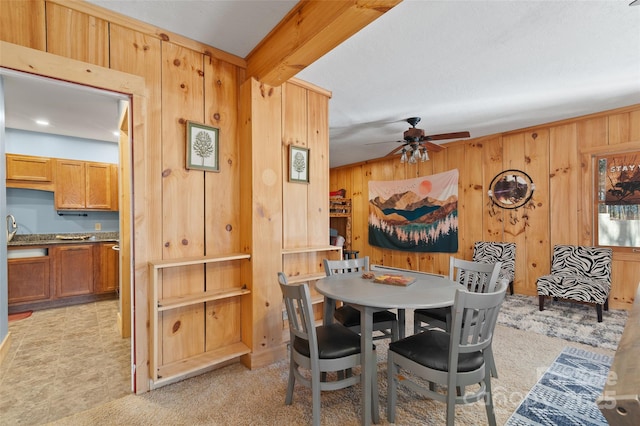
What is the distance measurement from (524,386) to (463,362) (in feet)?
3.21

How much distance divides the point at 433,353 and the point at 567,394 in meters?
1.20

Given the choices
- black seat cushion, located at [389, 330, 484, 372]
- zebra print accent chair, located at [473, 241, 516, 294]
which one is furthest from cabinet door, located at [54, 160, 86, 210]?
zebra print accent chair, located at [473, 241, 516, 294]

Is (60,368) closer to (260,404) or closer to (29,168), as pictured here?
(260,404)

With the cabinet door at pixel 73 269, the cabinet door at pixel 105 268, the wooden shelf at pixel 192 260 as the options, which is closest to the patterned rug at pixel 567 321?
the wooden shelf at pixel 192 260

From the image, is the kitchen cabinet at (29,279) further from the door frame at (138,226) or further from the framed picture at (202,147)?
the framed picture at (202,147)

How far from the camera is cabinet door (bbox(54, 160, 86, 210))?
4238 millimetres

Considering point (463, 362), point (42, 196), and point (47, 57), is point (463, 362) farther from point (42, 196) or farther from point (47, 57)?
point (42, 196)

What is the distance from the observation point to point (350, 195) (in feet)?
24.3

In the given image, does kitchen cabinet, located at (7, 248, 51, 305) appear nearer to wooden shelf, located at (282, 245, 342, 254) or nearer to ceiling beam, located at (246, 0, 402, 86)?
wooden shelf, located at (282, 245, 342, 254)

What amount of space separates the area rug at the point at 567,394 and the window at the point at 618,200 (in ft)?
6.57

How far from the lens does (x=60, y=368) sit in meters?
2.34

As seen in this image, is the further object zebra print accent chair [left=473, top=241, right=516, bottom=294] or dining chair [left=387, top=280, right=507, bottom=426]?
zebra print accent chair [left=473, top=241, right=516, bottom=294]

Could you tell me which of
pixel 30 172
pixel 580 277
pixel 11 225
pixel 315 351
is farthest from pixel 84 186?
pixel 580 277

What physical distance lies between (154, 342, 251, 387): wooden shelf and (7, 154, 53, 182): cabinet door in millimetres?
3885
